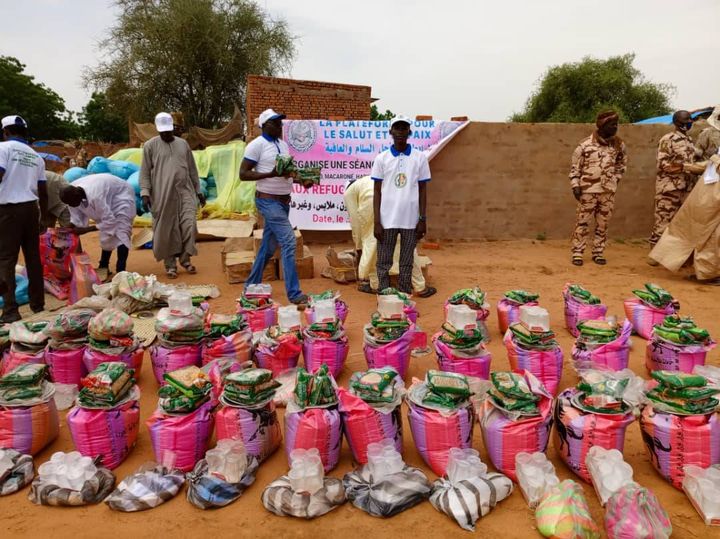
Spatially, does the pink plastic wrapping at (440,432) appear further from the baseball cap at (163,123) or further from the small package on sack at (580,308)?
the baseball cap at (163,123)

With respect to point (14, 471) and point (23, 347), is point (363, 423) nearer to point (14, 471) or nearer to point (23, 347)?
point (14, 471)

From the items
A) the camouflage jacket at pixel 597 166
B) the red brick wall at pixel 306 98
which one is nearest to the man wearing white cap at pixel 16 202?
the red brick wall at pixel 306 98

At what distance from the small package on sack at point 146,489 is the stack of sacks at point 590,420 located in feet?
6.31

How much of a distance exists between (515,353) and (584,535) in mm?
1476

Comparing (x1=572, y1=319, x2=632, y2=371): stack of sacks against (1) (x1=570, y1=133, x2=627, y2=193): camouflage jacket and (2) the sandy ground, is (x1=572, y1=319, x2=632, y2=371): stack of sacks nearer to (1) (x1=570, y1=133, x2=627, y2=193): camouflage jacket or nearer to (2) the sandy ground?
(2) the sandy ground

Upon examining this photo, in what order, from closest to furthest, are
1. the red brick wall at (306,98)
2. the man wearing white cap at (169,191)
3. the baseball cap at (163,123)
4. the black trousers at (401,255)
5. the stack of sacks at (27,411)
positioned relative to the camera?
the stack of sacks at (27,411) → the black trousers at (401,255) → the baseball cap at (163,123) → the man wearing white cap at (169,191) → the red brick wall at (306,98)

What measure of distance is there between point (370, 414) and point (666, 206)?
669 centimetres

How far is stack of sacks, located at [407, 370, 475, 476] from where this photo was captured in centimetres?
270

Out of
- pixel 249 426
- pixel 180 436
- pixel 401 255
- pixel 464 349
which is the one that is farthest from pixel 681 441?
pixel 401 255

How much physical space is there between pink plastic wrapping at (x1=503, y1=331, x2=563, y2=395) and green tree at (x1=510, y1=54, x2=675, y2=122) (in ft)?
77.1

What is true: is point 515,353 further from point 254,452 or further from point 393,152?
point 393,152

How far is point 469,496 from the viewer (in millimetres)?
2416

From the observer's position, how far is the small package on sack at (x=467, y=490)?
238 cm

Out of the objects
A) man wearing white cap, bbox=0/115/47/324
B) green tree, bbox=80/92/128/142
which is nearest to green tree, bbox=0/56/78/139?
green tree, bbox=80/92/128/142
